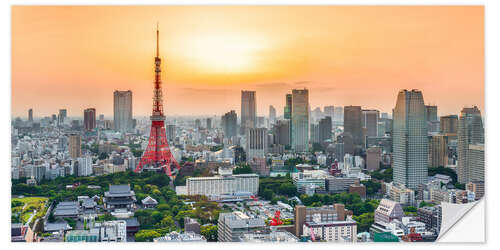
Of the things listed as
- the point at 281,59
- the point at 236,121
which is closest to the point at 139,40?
the point at 281,59

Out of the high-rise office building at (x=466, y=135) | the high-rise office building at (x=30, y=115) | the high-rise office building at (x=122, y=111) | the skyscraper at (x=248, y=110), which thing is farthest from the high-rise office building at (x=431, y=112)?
the high-rise office building at (x=30, y=115)

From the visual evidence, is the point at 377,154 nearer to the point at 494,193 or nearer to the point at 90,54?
the point at 494,193

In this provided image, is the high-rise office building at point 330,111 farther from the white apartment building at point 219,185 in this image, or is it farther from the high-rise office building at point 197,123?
the high-rise office building at point 197,123

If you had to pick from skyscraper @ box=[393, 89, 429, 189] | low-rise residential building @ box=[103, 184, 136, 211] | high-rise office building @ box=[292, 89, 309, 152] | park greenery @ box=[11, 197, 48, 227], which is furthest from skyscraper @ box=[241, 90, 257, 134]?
park greenery @ box=[11, 197, 48, 227]

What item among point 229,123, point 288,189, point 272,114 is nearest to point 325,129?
point 272,114

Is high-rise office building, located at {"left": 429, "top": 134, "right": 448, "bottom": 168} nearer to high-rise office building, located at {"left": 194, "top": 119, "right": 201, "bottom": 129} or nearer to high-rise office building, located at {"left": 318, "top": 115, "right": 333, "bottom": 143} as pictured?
high-rise office building, located at {"left": 318, "top": 115, "right": 333, "bottom": 143}
